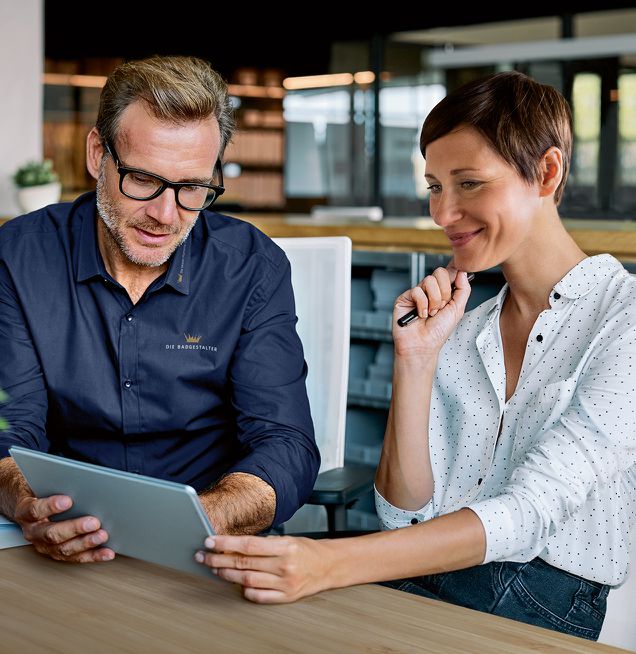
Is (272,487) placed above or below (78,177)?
below

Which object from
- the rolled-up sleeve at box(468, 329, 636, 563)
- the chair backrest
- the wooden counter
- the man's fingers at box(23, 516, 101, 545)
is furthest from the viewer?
the wooden counter

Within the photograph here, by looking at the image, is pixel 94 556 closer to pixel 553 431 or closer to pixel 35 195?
pixel 553 431

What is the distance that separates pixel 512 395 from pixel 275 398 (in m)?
0.42

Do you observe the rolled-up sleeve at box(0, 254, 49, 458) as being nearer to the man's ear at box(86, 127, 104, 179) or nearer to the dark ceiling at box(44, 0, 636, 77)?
the man's ear at box(86, 127, 104, 179)

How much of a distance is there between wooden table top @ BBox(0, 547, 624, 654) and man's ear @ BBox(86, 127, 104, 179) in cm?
86

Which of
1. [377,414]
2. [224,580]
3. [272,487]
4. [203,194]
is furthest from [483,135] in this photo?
[377,414]

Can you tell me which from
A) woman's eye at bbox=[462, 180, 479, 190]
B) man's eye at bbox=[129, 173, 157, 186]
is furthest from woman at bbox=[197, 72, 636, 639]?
man's eye at bbox=[129, 173, 157, 186]

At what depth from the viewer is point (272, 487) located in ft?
5.10

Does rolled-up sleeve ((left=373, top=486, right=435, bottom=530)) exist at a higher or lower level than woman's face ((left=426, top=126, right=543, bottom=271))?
lower

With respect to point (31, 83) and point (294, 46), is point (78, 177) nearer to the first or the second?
point (294, 46)

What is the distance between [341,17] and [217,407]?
23.6 ft

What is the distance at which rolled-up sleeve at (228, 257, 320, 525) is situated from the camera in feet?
5.25

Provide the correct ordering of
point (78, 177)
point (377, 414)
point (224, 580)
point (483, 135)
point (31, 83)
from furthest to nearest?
point (78, 177), point (31, 83), point (377, 414), point (483, 135), point (224, 580)

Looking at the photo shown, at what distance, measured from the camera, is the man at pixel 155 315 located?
1.68m
